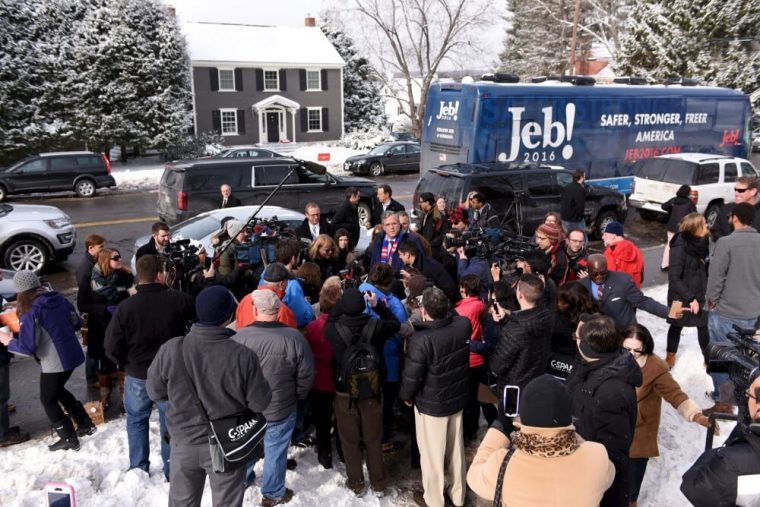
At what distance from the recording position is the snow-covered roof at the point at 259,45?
38.7m

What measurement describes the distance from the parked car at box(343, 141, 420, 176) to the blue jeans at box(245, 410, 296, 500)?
910 inches

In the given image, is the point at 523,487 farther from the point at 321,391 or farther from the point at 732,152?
the point at 732,152

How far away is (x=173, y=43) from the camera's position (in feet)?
95.0

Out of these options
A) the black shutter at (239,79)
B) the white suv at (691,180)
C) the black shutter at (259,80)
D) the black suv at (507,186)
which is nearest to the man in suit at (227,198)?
the black suv at (507,186)

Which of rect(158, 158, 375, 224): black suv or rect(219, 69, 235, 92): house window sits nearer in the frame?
rect(158, 158, 375, 224): black suv

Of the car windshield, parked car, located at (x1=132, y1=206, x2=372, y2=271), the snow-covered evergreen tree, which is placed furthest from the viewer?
the snow-covered evergreen tree

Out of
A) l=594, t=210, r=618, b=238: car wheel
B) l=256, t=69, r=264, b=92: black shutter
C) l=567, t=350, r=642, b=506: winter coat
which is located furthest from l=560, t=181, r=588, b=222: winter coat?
l=256, t=69, r=264, b=92: black shutter

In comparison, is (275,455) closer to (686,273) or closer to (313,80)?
(686,273)

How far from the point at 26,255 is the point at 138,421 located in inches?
305

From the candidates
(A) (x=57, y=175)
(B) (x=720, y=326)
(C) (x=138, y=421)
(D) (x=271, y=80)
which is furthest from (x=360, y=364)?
(D) (x=271, y=80)

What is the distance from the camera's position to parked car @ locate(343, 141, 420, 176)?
27266mm

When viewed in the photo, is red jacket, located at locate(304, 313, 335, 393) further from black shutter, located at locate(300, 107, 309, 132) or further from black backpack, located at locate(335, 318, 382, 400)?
Answer: black shutter, located at locate(300, 107, 309, 132)

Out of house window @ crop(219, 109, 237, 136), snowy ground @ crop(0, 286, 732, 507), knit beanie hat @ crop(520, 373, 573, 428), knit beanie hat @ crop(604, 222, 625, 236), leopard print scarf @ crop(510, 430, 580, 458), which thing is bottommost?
snowy ground @ crop(0, 286, 732, 507)

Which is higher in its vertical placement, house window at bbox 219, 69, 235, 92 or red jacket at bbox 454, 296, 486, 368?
house window at bbox 219, 69, 235, 92
